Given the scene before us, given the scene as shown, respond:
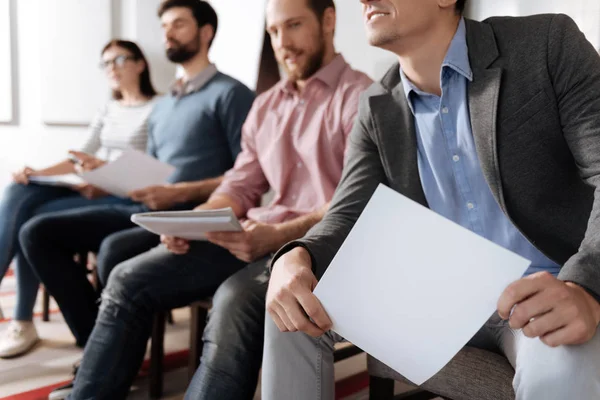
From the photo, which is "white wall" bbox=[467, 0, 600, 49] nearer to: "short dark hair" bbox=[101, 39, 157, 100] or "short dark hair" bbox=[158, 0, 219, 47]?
"short dark hair" bbox=[158, 0, 219, 47]

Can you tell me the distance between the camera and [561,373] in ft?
2.19

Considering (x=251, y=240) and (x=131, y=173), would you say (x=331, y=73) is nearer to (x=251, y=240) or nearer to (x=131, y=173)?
(x=251, y=240)

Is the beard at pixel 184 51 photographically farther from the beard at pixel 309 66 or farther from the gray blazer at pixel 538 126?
the gray blazer at pixel 538 126

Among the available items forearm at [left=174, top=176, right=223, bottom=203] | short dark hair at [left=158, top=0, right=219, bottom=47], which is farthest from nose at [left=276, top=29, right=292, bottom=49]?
short dark hair at [left=158, top=0, right=219, bottom=47]

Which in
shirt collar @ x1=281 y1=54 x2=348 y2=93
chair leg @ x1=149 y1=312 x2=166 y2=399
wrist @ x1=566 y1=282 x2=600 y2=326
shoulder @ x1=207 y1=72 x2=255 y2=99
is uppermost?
shirt collar @ x1=281 y1=54 x2=348 y2=93

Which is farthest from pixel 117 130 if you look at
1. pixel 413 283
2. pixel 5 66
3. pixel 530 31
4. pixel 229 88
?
pixel 413 283

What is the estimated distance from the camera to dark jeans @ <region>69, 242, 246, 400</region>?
1398 mm

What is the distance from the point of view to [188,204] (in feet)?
6.20

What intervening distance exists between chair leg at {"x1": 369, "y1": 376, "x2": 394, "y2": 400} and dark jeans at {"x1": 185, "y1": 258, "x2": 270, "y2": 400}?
25 centimetres

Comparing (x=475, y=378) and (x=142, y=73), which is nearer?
(x=475, y=378)

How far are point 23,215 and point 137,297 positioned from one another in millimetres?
891

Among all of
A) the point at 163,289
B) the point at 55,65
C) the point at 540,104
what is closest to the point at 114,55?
the point at 55,65

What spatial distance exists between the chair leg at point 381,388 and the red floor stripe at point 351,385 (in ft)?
2.27

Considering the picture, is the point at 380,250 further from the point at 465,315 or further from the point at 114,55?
the point at 114,55
